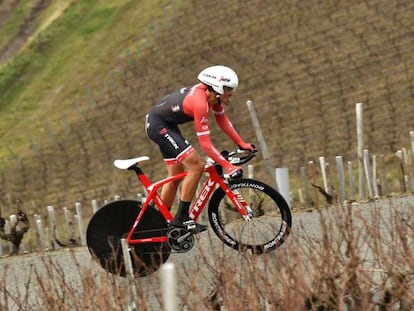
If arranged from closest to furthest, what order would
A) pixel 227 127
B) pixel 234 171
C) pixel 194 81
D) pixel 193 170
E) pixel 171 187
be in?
1. pixel 234 171
2. pixel 193 170
3. pixel 171 187
4. pixel 227 127
5. pixel 194 81

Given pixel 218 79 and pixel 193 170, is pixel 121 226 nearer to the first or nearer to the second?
pixel 193 170

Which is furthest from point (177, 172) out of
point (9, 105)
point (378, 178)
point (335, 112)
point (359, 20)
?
point (9, 105)

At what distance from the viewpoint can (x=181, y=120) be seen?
27.1 ft

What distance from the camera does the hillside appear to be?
2416 cm

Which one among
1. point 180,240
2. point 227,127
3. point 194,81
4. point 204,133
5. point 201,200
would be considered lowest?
point 180,240

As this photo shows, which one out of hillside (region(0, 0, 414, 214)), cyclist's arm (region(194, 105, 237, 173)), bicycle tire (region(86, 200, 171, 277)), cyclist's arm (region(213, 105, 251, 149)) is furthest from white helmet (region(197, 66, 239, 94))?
hillside (region(0, 0, 414, 214))

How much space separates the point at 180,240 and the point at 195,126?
43.3 inches

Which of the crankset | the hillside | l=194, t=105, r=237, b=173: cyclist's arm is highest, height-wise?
the hillside

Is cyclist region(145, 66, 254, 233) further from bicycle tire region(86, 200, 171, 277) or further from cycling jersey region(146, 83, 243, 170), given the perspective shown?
bicycle tire region(86, 200, 171, 277)

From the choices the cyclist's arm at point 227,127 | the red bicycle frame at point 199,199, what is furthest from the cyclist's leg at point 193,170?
the cyclist's arm at point 227,127

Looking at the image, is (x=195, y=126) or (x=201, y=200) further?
(x=201, y=200)

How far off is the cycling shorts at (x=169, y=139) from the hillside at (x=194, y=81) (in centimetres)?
1210

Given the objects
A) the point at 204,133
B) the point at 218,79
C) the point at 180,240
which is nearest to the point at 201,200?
the point at 180,240

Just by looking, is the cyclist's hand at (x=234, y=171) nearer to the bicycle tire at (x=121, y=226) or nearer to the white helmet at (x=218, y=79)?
the white helmet at (x=218, y=79)
